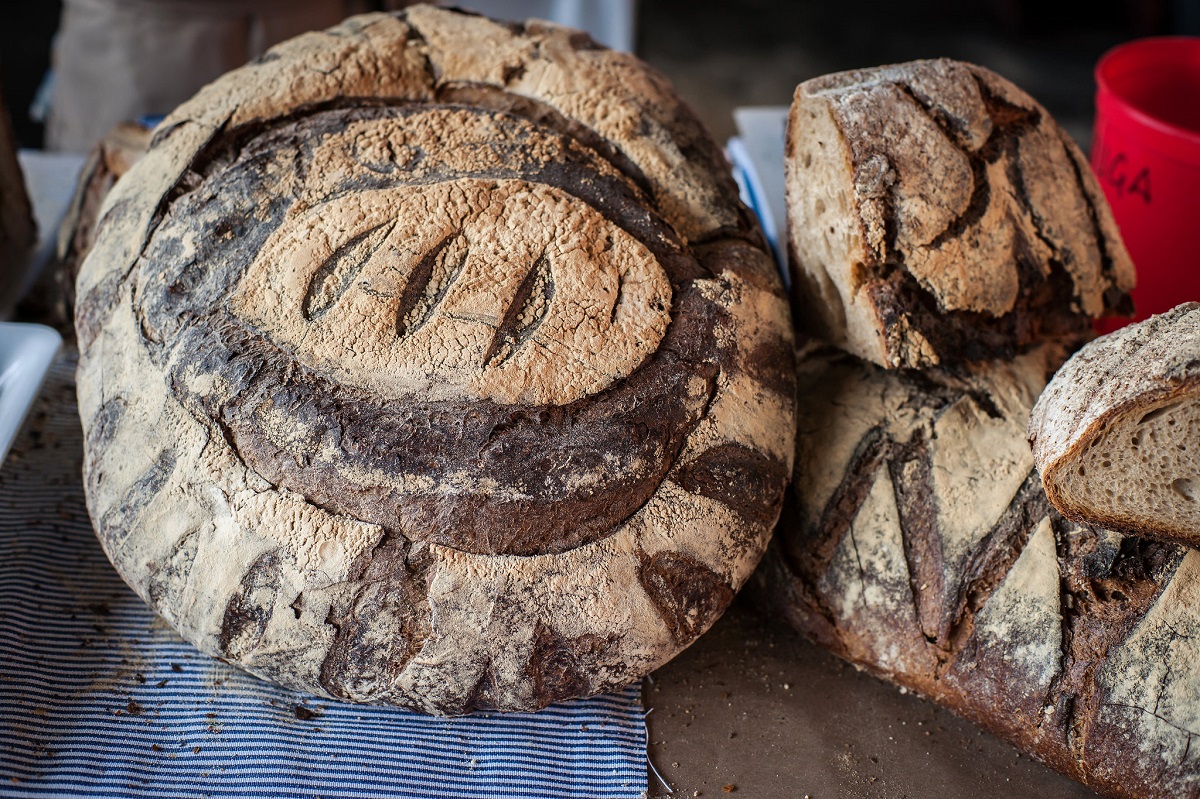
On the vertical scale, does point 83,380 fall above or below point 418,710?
above

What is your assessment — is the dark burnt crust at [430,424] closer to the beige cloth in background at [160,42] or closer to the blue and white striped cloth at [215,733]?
the blue and white striped cloth at [215,733]

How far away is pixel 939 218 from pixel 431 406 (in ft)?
2.15

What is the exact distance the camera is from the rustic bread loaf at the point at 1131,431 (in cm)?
93

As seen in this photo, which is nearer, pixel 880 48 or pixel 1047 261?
pixel 1047 261

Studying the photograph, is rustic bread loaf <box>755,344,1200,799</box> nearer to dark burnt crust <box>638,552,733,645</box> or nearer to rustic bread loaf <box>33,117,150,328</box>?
dark burnt crust <box>638,552,733,645</box>

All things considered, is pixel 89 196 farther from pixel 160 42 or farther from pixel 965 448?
pixel 965 448

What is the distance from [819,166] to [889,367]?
273mm

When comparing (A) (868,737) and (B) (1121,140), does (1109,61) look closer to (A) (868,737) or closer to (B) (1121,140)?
(B) (1121,140)

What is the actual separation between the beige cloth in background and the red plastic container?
1670 mm

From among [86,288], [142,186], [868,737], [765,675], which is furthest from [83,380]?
[868,737]

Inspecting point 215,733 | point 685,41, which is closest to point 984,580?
point 215,733

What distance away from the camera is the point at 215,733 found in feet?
3.92

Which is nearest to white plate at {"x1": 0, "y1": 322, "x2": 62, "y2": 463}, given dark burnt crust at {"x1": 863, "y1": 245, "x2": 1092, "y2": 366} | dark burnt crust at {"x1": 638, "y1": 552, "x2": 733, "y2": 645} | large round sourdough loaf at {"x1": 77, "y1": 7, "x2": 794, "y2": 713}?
large round sourdough loaf at {"x1": 77, "y1": 7, "x2": 794, "y2": 713}

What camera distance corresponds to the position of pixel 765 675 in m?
1.32
